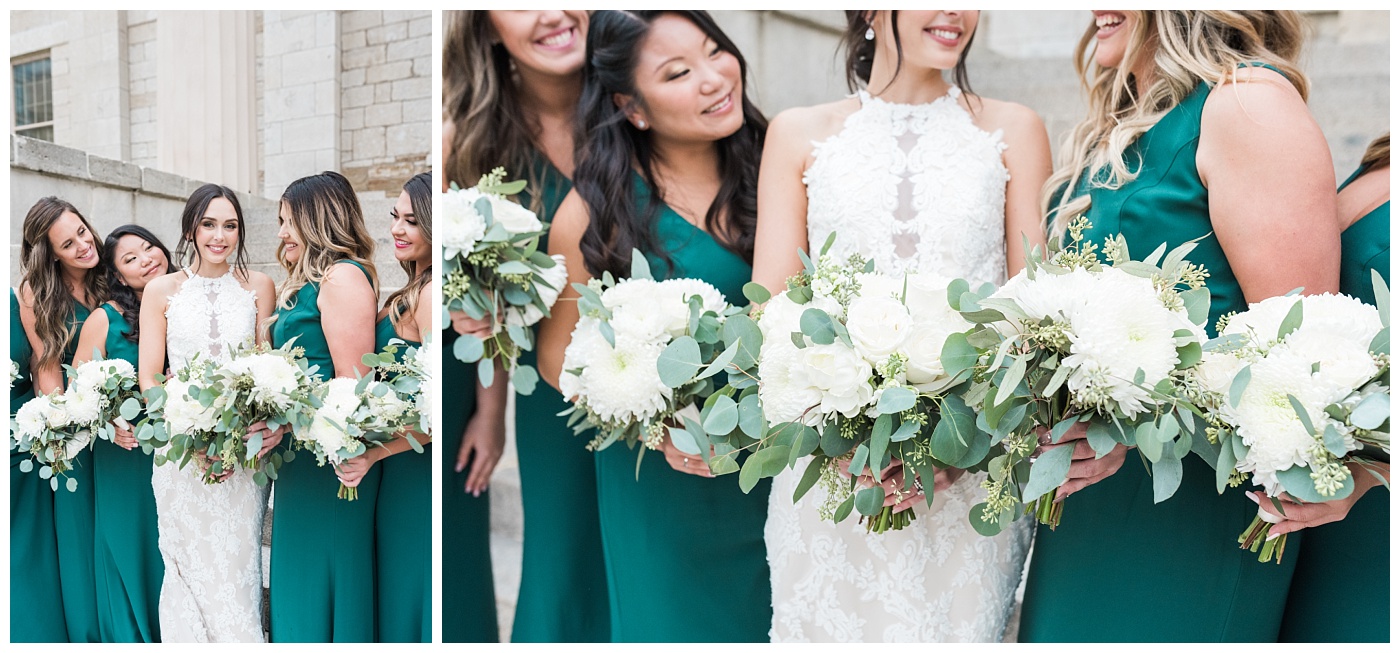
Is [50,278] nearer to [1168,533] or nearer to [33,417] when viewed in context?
[33,417]

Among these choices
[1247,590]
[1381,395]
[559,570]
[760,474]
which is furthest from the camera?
[559,570]

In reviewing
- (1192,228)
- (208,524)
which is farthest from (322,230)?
(1192,228)

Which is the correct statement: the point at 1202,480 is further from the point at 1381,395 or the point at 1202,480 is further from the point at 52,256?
the point at 52,256

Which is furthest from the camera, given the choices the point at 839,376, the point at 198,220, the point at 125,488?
the point at 125,488

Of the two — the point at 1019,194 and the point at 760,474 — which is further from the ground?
the point at 1019,194

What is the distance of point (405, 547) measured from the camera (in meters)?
1.77

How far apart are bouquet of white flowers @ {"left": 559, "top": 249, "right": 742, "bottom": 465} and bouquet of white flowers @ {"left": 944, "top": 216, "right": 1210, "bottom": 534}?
1.61 ft

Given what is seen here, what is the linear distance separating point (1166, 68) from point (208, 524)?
2.15 meters

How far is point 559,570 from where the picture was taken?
211 cm

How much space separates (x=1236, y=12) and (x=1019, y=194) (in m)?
0.51

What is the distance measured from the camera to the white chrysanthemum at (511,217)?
1.69 m

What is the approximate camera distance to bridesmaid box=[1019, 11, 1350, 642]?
1397 millimetres

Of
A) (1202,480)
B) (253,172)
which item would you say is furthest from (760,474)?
(253,172)

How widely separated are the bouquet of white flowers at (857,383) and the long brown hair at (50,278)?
4.46 ft
